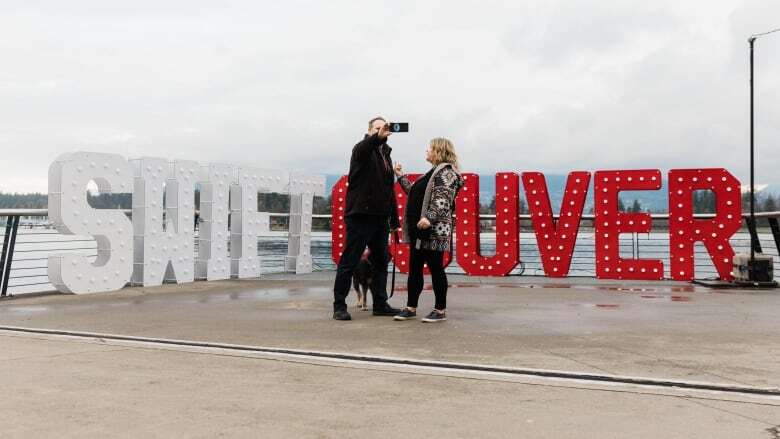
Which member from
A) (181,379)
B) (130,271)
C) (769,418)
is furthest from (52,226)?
(769,418)

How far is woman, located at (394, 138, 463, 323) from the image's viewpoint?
6984mm

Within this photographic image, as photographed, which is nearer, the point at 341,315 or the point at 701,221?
the point at 341,315

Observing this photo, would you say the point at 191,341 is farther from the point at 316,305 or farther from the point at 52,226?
the point at 52,226

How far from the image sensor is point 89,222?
10609mm

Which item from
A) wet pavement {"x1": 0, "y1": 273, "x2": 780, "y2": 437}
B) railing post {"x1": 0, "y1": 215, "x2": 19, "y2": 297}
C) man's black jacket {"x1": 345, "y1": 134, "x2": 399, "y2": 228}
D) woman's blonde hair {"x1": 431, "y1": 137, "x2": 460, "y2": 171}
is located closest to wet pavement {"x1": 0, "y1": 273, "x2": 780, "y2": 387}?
wet pavement {"x1": 0, "y1": 273, "x2": 780, "y2": 437}

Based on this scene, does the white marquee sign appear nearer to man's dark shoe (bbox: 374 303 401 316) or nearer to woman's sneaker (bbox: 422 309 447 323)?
man's dark shoe (bbox: 374 303 401 316)

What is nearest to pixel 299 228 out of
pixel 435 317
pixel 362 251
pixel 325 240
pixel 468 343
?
pixel 325 240

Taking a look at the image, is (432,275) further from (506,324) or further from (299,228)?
(299,228)

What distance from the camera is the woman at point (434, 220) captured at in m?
6.98

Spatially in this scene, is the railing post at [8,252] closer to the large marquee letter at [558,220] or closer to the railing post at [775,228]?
the large marquee letter at [558,220]

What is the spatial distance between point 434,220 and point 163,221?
6852mm

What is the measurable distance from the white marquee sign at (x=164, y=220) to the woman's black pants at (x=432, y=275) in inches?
214

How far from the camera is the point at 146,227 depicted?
37.9ft

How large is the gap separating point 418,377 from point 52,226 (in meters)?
7.52
